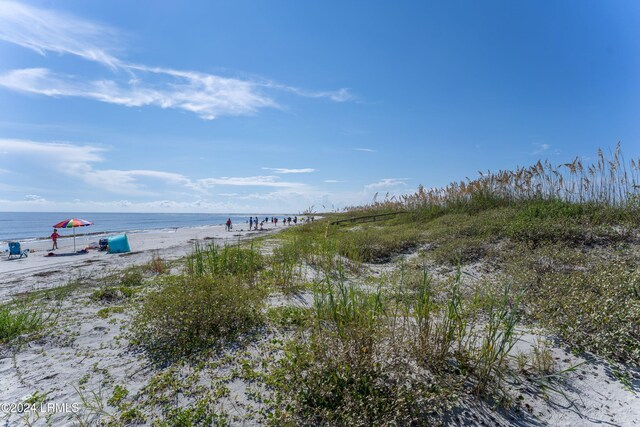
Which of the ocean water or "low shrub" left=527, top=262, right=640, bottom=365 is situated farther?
the ocean water

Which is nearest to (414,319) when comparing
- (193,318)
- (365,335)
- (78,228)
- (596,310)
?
(365,335)

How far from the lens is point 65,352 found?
4.54 meters

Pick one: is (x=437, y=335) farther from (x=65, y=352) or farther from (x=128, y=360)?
(x=65, y=352)

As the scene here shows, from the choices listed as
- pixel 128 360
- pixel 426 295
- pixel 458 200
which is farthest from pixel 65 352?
pixel 458 200

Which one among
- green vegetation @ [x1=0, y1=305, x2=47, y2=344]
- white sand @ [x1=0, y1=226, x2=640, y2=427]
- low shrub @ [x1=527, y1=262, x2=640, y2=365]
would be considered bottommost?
white sand @ [x1=0, y1=226, x2=640, y2=427]

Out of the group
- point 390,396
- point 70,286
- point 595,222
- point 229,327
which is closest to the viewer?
point 390,396

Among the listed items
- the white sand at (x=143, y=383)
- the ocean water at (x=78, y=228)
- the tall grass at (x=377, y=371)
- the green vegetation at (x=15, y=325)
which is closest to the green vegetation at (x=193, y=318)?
the white sand at (x=143, y=383)

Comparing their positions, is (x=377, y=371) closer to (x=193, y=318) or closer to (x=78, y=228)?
(x=193, y=318)

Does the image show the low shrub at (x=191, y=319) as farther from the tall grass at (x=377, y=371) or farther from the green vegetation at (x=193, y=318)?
the tall grass at (x=377, y=371)

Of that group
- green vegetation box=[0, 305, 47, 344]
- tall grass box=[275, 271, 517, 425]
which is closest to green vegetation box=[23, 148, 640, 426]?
tall grass box=[275, 271, 517, 425]

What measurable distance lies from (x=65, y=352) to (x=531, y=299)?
25.0 ft

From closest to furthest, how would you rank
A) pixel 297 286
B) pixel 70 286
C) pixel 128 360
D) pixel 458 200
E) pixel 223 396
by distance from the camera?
1. pixel 223 396
2. pixel 128 360
3. pixel 297 286
4. pixel 70 286
5. pixel 458 200

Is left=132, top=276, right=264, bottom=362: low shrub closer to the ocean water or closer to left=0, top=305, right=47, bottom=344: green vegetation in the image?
left=0, top=305, right=47, bottom=344: green vegetation

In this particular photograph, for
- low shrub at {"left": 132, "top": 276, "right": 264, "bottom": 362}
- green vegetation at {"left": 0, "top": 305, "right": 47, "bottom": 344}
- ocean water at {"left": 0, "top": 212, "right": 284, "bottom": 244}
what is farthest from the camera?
ocean water at {"left": 0, "top": 212, "right": 284, "bottom": 244}
